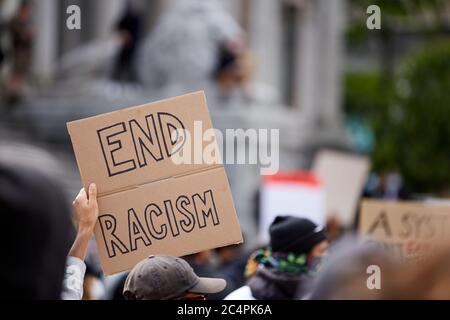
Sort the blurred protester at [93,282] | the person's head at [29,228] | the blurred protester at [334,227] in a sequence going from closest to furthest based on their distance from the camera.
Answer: the person's head at [29,228] → the blurred protester at [93,282] → the blurred protester at [334,227]

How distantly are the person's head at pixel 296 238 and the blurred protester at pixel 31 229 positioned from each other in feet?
6.68

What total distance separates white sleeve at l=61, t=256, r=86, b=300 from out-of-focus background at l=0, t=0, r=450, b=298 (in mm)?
5748

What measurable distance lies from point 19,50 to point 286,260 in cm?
943

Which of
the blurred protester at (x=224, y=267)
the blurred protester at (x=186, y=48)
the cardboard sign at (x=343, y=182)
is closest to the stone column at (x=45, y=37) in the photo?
the blurred protester at (x=186, y=48)

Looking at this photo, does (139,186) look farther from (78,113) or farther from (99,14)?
(99,14)

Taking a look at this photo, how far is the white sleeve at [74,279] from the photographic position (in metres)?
3.37

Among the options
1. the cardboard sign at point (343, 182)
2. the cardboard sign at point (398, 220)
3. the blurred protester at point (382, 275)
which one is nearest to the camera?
the blurred protester at point (382, 275)

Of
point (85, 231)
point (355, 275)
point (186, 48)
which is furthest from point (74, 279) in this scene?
point (186, 48)

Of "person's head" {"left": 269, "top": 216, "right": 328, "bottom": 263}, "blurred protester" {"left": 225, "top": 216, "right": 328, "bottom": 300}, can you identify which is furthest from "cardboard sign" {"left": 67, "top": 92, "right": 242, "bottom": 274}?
"person's head" {"left": 269, "top": 216, "right": 328, "bottom": 263}

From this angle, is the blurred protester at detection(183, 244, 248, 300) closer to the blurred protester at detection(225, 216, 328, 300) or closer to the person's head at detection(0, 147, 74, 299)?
the blurred protester at detection(225, 216, 328, 300)

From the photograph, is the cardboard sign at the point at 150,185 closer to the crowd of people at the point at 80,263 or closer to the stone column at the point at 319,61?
the crowd of people at the point at 80,263

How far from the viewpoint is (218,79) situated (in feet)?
48.5

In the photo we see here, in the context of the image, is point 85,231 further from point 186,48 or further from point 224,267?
point 186,48

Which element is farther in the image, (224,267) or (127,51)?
(127,51)
